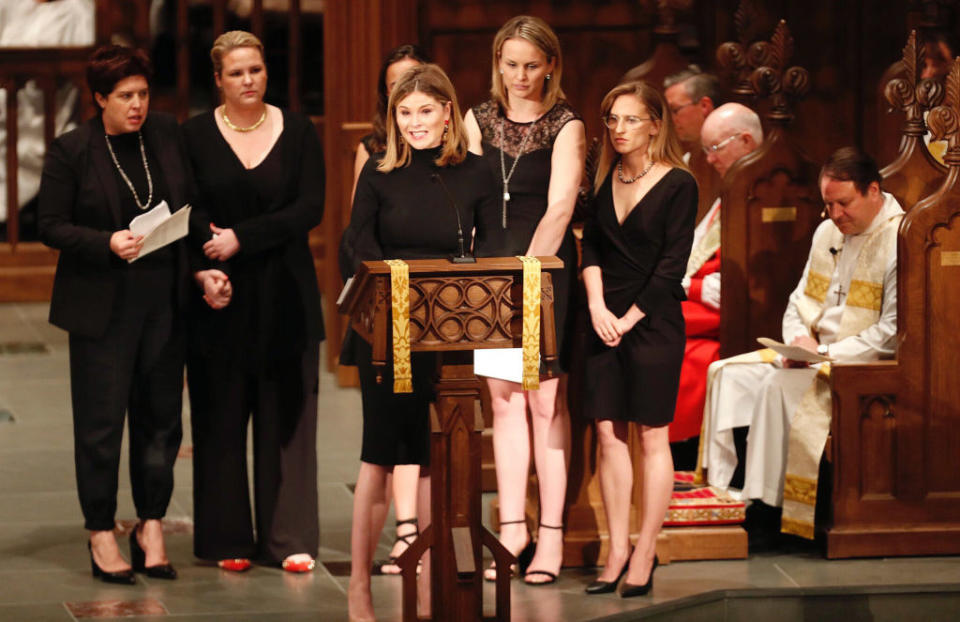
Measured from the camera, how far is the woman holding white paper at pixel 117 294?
4969 millimetres

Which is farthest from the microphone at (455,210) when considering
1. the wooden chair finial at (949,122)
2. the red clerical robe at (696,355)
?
the red clerical robe at (696,355)

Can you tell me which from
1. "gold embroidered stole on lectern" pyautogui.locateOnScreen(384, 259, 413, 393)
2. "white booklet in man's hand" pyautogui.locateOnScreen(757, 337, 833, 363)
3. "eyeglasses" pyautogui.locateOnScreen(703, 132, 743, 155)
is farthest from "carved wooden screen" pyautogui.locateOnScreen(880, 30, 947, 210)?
"gold embroidered stole on lectern" pyautogui.locateOnScreen(384, 259, 413, 393)

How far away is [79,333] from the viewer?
197 inches

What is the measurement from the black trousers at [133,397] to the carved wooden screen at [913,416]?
2.08 metres

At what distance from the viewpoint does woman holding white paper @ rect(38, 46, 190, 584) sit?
16.3ft

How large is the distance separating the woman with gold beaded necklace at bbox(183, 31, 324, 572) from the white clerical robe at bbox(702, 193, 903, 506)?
1.41m

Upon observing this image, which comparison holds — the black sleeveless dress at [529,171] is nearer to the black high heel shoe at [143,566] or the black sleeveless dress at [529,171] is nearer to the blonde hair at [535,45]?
the blonde hair at [535,45]

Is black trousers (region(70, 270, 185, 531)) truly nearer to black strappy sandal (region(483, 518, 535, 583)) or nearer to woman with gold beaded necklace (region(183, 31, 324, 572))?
woman with gold beaded necklace (region(183, 31, 324, 572))

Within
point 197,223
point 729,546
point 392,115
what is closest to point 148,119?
point 197,223

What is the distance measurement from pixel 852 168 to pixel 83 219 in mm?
2426

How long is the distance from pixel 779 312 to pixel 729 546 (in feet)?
3.97

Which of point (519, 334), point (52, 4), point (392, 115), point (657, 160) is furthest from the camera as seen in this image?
point (52, 4)

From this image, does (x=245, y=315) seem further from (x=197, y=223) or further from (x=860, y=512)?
(x=860, y=512)

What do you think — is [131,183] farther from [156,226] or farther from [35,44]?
[35,44]
